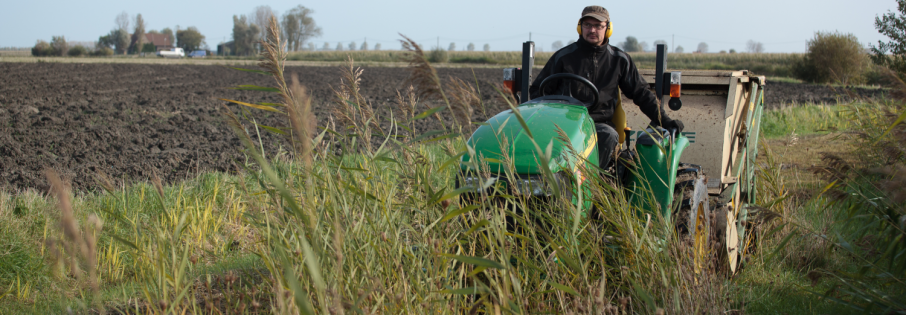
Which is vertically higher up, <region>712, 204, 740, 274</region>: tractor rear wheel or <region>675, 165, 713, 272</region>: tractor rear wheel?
<region>675, 165, 713, 272</region>: tractor rear wheel


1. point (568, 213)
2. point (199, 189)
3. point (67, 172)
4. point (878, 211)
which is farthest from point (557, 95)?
point (67, 172)

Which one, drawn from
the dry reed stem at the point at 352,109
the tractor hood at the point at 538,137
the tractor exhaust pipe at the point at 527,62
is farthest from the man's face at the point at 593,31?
the dry reed stem at the point at 352,109

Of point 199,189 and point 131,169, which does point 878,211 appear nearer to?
point 199,189

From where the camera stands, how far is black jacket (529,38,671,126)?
3627 mm

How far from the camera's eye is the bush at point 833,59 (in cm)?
2744

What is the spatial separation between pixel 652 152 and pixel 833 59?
3103 cm

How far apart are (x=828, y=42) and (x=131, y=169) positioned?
32.2m

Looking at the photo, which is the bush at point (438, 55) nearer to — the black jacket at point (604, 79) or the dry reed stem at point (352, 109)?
the black jacket at point (604, 79)

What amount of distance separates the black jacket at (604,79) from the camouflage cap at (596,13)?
0.60 ft

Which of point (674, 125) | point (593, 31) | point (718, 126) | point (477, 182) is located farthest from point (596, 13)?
point (718, 126)

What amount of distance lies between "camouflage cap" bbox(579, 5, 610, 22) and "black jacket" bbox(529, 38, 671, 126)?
0.60ft

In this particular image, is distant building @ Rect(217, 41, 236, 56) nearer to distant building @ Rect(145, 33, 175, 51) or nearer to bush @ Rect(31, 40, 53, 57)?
distant building @ Rect(145, 33, 175, 51)

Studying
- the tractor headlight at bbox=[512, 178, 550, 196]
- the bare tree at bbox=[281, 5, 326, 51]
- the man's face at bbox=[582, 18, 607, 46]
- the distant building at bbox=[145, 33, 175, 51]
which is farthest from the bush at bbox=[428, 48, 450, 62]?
the distant building at bbox=[145, 33, 175, 51]

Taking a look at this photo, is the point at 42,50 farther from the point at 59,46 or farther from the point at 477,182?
the point at 477,182
